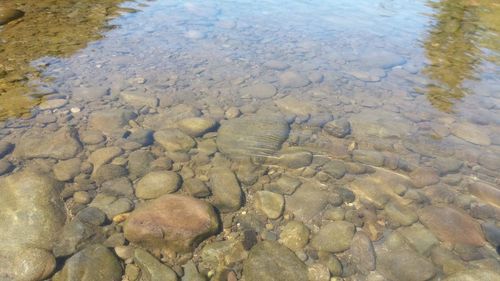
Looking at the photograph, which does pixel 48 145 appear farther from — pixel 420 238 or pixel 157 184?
pixel 420 238

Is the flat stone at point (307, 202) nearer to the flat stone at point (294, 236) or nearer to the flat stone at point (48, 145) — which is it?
the flat stone at point (294, 236)

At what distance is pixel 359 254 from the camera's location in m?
3.17

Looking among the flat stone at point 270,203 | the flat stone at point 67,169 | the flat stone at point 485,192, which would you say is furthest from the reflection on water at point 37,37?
the flat stone at point 485,192

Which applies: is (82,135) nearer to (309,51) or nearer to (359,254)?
(359,254)

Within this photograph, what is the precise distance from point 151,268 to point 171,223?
432 mm

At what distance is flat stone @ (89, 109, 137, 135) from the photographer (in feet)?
15.6

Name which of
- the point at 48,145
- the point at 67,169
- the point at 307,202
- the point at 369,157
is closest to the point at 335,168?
the point at 369,157

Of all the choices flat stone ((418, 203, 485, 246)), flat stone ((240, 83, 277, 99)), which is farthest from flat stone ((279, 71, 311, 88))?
flat stone ((418, 203, 485, 246))

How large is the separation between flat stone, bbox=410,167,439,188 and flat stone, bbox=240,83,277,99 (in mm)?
2588

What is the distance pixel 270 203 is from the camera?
367 cm

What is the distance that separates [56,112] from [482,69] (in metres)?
7.97

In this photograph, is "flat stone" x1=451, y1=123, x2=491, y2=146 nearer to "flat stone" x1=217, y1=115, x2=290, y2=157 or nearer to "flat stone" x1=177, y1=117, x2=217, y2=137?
"flat stone" x1=217, y1=115, x2=290, y2=157

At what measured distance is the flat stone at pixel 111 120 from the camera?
15.6 ft

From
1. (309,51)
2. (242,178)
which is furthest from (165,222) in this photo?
(309,51)
